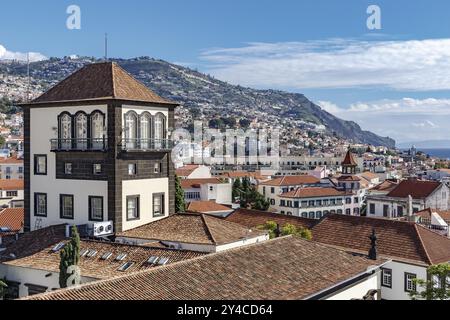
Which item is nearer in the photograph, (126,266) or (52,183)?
(126,266)

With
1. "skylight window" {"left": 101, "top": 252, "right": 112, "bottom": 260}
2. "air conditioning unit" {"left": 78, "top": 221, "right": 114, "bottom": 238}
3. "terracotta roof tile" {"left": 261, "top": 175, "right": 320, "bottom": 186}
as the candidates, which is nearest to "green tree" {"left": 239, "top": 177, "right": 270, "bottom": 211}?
"terracotta roof tile" {"left": 261, "top": 175, "right": 320, "bottom": 186}

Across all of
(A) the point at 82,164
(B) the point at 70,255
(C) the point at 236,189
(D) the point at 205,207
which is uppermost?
(A) the point at 82,164

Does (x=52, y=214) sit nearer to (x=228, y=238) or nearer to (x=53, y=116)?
(x=53, y=116)

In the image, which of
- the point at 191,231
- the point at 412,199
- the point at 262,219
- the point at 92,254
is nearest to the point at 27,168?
Answer: the point at 92,254

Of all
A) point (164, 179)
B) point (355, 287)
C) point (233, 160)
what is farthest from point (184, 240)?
point (233, 160)

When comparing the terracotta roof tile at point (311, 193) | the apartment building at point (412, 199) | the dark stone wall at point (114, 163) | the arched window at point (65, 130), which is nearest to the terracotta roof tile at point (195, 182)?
the terracotta roof tile at point (311, 193)

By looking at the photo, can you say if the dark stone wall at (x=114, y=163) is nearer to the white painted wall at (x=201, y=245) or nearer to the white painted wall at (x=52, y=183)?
the white painted wall at (x=52, y=183)

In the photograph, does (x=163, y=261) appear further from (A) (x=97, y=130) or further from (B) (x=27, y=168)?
(B) (x=27, y=168)

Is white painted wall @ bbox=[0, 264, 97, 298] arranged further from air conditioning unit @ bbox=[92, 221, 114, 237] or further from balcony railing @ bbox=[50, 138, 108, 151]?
balcony railing @ bbox=[50, 138, 108, 151]
